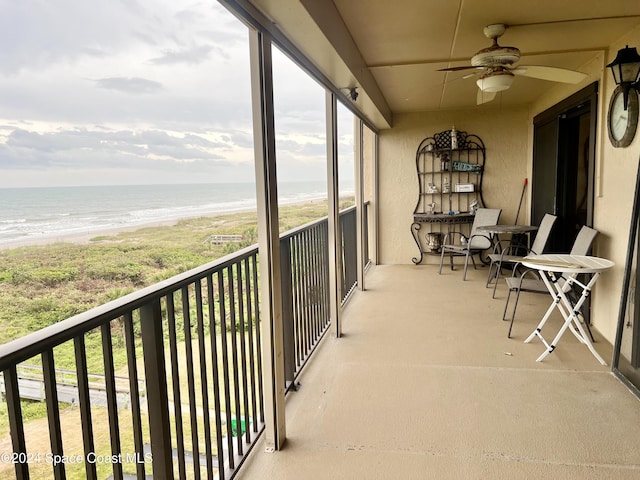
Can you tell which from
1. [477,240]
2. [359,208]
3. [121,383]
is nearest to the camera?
[121,383]

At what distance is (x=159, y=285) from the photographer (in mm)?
1350

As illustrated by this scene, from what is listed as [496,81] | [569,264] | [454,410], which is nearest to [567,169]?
[569,264]

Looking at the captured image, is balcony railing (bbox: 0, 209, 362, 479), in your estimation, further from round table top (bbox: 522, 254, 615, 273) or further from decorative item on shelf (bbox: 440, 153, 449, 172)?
decorative item on shelf (bbox: 440, 153, 449, 172)

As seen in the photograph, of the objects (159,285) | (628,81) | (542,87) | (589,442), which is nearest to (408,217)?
(542,87)

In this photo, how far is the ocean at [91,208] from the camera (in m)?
0.99

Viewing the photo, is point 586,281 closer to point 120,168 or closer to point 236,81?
point 236,81

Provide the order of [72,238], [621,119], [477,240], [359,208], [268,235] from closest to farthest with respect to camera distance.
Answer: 1. [72,238]
2. [268,235]
3. [621,119]
4. [359,208]
5. [477,240]

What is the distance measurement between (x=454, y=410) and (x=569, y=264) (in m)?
1.35

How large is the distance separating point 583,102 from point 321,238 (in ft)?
8.49

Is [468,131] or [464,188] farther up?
[468,131]

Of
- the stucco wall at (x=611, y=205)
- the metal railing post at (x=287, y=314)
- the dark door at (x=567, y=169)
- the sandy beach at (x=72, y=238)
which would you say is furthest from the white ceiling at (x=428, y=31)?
the metal railing post at (x=287, y=314)

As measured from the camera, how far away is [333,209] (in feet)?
11.3

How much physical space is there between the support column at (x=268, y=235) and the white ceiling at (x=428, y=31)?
267 millimetres

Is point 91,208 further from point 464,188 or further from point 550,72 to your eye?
point 464,188
